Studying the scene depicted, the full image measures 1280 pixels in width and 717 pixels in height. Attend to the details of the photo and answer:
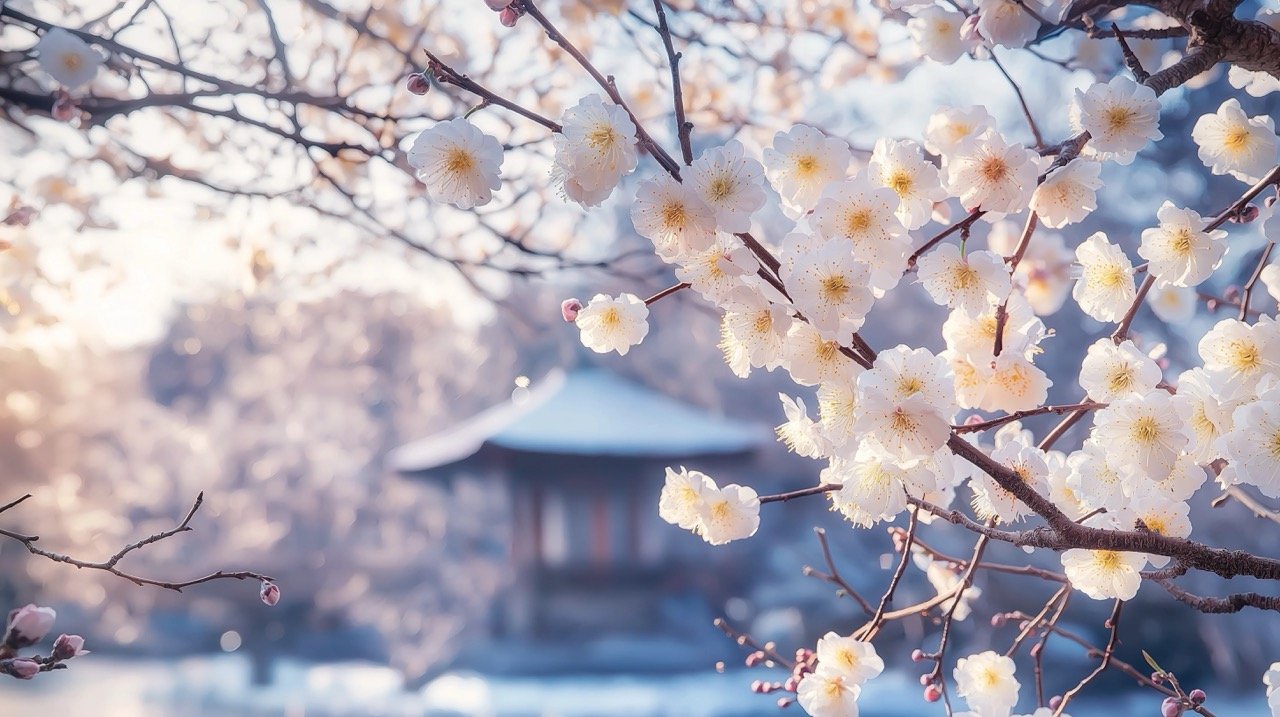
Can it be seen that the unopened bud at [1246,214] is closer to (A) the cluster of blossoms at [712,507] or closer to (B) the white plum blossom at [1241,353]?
(B) the white plum blossom at [1241,353]

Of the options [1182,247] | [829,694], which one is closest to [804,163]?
[1182,247]

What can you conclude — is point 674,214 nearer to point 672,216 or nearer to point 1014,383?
point 672,216

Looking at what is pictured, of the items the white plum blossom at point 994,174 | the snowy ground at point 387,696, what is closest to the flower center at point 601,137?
the white plum blossom at point 994,174

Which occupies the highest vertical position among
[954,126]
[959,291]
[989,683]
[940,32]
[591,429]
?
[591,429]

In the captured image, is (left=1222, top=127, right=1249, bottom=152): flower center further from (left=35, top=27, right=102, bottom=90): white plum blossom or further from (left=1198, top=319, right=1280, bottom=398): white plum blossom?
(left=35, top=27, right=102, bottom=90): white plum blossom

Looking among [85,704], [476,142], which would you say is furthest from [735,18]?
[85,704]

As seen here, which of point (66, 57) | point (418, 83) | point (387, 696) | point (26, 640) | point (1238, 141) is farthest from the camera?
point (387, 696)

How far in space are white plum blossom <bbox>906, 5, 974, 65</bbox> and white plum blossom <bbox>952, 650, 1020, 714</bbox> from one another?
46 cm

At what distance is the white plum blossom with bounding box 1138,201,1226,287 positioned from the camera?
2.00 ft

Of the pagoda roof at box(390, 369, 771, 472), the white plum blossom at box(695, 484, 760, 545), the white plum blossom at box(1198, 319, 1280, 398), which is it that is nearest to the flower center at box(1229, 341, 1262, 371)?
the white plum blossom at box(1198, 319, 1280, 398)

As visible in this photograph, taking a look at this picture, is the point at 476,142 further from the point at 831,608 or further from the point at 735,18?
the point at 831,608

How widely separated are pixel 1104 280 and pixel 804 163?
24 centimetres

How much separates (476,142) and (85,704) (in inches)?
256

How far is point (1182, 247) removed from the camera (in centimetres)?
62
